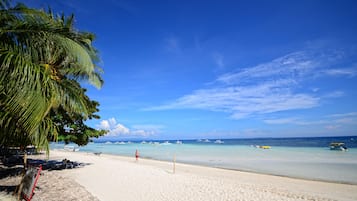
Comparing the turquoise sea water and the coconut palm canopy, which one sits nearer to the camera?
the coconut palm canopy

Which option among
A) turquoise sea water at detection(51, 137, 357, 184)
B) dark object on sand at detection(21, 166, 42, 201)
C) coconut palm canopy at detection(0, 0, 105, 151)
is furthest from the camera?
turquoise sea water at detection(51, 137, 357, 184)

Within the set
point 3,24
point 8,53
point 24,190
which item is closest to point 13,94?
point 8,53

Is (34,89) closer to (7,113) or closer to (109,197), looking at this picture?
(7,113)

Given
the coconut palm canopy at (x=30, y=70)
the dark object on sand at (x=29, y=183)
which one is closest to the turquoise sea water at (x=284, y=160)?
the dark object on sand at (x=29, y=183)

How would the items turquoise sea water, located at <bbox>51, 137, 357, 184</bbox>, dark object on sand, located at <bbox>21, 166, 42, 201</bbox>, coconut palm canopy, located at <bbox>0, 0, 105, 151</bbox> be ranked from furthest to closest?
1. turquoise sea water, located at <bbox>51, 137, 357, 184</bbox>
2. dark object on sand, located at <bbox>21, 166, 42, 201</bbox>
3. coconut palm canopy, located at <bbox>0, 0, 105, 151</bbox>

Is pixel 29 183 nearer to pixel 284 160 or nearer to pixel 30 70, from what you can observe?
pixel 30 70

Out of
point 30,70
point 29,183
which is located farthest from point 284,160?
point 30,70

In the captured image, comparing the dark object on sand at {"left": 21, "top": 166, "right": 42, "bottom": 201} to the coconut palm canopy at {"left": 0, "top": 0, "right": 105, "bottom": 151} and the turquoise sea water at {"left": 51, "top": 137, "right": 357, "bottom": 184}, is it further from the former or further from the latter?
the turquoise sea water at {"left": 51, "top": 137, "right": 357, "bottom": 184}

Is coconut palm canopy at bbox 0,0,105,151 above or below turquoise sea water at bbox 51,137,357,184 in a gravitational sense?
above

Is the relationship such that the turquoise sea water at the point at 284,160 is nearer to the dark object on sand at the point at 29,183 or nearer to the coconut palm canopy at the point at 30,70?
the dark object on sand at the point at 29,183

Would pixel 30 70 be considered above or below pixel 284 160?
above

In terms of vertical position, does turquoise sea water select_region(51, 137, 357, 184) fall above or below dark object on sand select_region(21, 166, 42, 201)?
below

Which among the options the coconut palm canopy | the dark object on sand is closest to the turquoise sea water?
the dark object on sand

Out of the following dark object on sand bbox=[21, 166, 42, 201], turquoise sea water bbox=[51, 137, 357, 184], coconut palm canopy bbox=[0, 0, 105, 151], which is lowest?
turquoise sea water bbox=[51, 137, 357, 184]
